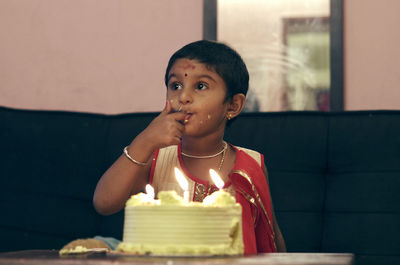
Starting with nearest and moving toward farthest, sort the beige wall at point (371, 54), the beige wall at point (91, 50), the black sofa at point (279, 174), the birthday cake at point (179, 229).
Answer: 1. the birthday cake at point (179, 229)
2. the black sofa at point (279, 174)
3. the beige wall at point (371, 54)
4. the beige wall at point (91, 50)

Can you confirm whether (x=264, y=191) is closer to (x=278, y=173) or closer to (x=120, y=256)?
(x=278, y=173)

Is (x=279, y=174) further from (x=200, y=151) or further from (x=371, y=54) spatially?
A: (x=371, y=54)

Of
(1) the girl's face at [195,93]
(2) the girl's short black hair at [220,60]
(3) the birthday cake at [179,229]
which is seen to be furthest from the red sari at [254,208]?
(3) the birthday cake at [179,229]

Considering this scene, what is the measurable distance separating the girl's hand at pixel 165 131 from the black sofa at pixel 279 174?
0.66m

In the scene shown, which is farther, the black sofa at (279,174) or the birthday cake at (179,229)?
the black sofa at (279,174)

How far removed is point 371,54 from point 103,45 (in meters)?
1.19

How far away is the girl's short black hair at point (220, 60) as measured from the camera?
174 cm

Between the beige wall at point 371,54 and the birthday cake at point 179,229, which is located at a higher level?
the beige wall at point 371,54

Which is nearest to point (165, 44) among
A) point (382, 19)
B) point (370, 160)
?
point (382, 19)

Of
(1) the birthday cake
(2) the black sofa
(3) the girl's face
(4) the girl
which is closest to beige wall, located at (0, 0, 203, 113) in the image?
(2) the black sofa

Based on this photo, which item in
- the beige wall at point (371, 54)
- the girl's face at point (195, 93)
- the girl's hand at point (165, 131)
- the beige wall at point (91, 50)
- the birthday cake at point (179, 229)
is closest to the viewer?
the birthday cake at point (179, 229)

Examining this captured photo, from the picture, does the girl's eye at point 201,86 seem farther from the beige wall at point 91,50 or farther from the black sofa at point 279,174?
the beige wall at point 91,50

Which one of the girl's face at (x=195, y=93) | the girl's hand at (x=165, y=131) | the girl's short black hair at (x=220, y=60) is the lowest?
the girl's hand at (x=165, y=131)

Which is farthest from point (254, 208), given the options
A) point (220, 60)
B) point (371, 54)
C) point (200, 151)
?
point (371, 54)
